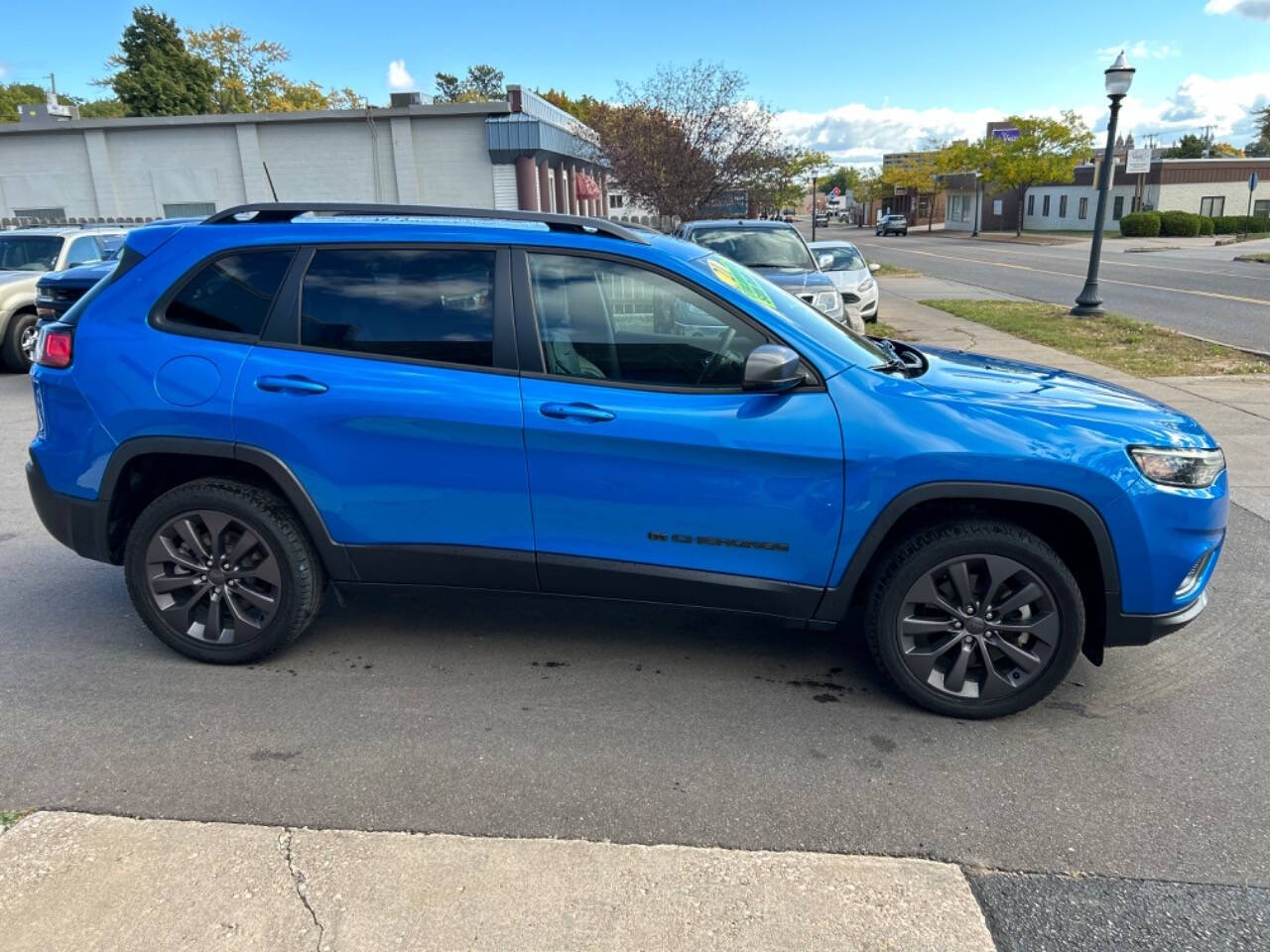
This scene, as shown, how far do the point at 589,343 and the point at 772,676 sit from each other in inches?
61.3

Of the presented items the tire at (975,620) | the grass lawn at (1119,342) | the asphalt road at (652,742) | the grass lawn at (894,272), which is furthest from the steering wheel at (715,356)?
the grass lawn at (894,272)

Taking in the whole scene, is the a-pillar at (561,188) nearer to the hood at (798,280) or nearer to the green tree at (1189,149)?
the hood at (798,280)

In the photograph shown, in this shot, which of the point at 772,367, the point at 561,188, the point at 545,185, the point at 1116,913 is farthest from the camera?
the point at 561,188

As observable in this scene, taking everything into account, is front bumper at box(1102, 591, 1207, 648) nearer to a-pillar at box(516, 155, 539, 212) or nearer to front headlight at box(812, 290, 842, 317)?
front headlight at box(812, 290, 842, 317)

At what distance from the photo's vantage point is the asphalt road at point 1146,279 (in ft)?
52.9

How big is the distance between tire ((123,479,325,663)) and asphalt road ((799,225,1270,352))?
1314cm

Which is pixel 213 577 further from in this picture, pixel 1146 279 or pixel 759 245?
pixel 1146 279

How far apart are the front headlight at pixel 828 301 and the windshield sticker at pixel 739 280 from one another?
21.4 feet

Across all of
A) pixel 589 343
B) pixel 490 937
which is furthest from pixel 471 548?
pixel 490 937

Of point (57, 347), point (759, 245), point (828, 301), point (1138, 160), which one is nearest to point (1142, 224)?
point (1138, 160)

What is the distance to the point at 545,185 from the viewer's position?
2784 centimetres

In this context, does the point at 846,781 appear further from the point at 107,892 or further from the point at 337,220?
the point at 337,220

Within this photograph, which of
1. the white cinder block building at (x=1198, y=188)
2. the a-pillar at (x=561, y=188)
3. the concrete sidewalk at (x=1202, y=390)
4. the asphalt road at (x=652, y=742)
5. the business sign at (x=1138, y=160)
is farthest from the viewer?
the white cinder block building at (x=1198, y=188)

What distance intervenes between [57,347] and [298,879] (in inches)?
Answer: 99.2
